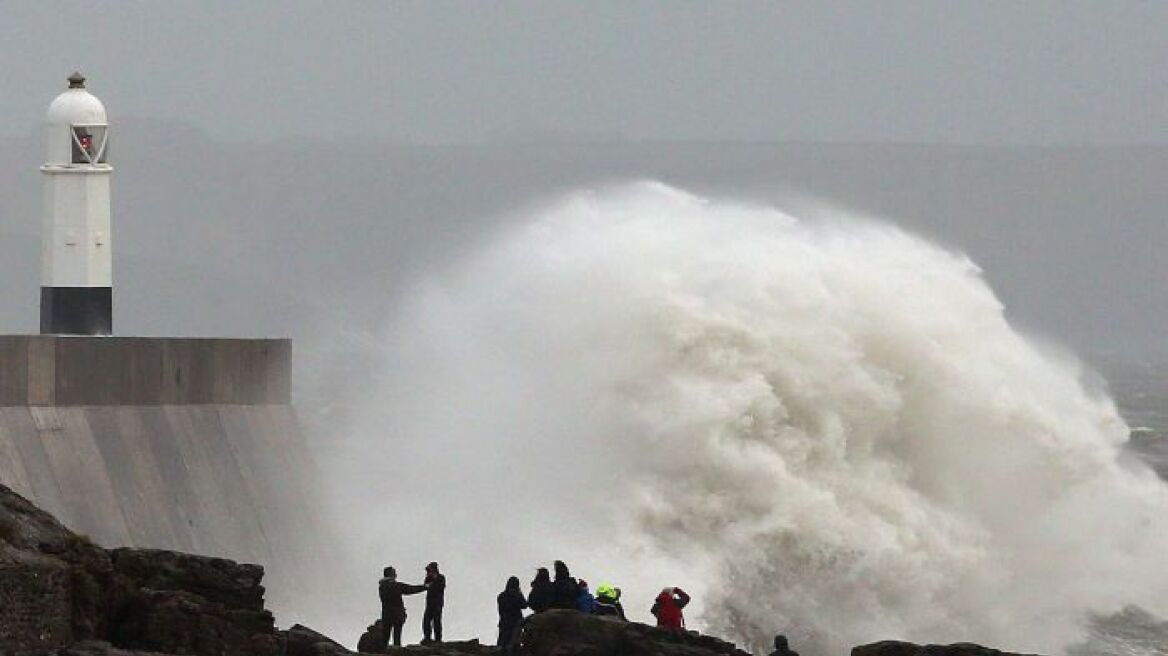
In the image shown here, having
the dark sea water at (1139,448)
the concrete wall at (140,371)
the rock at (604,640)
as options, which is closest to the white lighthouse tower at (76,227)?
the concrete wall at (140,371)

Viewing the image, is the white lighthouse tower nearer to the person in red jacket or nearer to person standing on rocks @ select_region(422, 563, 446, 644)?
person standing on rocks @ select_region(422, 563, 446, 644)

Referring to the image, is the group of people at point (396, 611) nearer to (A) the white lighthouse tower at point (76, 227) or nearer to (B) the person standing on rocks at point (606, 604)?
(B) the person standing on rocks at point (606, 604)

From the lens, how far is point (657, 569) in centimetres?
2150

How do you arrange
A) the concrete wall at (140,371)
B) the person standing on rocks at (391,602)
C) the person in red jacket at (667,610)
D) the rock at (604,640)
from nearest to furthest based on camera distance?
the rock at (604,640) < the person in red jacket at (667,610) < the person standing on rocks at (391,602) < the concrete wall at (140,371)

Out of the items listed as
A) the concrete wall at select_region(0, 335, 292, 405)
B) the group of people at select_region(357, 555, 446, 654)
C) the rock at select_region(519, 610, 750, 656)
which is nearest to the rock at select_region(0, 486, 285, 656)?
the rock at select_region(519, 610, 750, 656)

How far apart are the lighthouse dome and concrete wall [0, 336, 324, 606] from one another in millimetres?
2165

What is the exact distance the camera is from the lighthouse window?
20250 mm

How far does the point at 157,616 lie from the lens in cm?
1207

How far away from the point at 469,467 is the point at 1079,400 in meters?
7.64

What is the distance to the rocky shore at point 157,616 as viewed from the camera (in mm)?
11172

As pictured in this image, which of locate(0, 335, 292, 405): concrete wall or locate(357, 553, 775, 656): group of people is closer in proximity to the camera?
locate(357, 553, 775, 656): group of people

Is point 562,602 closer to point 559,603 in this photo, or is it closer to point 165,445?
point 559,603

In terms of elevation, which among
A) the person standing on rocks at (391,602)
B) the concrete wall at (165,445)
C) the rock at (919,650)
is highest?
the concrete wall at (165,445)

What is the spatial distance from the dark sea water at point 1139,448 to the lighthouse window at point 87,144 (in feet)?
33.5
